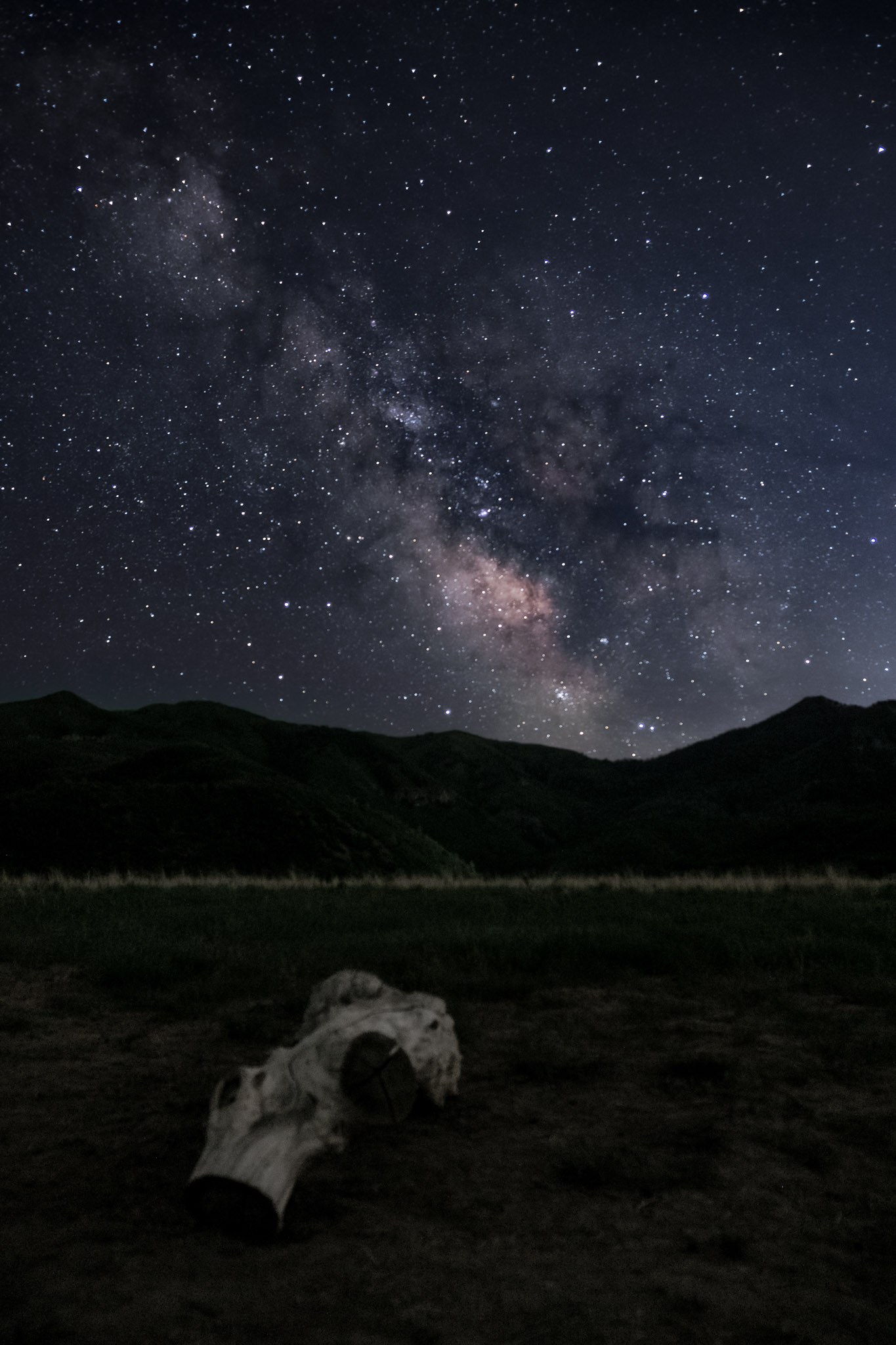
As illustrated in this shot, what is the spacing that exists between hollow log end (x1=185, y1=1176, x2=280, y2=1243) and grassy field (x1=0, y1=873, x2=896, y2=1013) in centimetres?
418

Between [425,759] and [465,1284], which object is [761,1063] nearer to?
[465,1284]

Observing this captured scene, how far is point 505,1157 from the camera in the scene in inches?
163

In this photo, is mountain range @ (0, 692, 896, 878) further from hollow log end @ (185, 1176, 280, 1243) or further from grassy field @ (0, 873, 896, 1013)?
hollow log end @ (185, 1176, 280, 1243)

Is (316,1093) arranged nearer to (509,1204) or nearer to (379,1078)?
(379,1078)

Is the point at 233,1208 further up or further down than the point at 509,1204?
further up

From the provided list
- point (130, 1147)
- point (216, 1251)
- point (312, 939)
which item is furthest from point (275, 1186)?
point (312, 939)

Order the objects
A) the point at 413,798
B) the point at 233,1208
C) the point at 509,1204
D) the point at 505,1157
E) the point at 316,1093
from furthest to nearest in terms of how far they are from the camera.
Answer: the point at 413,798, the point at 505,1157, the point at 316,1093, the point at 509,1204, the point at 233,1208

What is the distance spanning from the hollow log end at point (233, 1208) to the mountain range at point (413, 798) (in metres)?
22.8

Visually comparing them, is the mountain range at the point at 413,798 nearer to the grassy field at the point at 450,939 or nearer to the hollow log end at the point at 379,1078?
the grassy field at the point at 450,939

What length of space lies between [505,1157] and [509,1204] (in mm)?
568

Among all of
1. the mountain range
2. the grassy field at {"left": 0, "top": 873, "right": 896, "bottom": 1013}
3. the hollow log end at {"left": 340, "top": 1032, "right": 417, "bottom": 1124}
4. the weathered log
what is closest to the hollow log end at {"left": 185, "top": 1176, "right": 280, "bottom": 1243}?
the weathered log

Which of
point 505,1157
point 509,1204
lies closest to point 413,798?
point 505,1157

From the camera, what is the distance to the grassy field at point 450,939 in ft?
26.6

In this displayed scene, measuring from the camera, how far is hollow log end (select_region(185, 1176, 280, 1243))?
320cm
